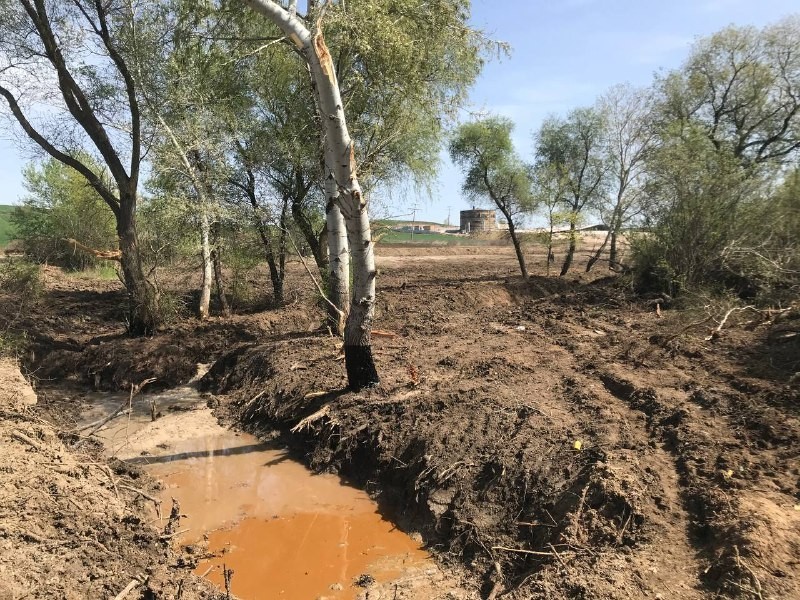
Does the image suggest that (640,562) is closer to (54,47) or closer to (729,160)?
(729,160)

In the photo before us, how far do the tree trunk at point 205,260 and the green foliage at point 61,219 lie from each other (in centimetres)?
800

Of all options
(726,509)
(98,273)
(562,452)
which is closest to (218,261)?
(98,273)

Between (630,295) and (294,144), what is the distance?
30.0 feet

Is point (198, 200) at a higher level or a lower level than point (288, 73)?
lower

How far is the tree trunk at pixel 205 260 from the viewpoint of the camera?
432 inches

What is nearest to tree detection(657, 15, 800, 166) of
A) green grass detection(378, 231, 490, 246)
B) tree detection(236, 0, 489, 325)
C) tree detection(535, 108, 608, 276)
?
tree detection(535, 108, 608, 276)

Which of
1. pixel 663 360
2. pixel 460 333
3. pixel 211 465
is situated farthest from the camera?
pixel 460 333

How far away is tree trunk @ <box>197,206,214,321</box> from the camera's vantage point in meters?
11.0

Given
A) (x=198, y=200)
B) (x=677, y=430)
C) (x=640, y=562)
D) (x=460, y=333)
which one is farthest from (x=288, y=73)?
(x=640, y=562)

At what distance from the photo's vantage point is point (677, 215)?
11906 mm

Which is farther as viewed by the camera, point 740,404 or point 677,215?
point 677,215

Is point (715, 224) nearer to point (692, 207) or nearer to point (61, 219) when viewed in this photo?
point (692, 207)

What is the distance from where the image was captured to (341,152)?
6.12m

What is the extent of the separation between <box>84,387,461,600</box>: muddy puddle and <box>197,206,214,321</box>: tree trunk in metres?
4.65
